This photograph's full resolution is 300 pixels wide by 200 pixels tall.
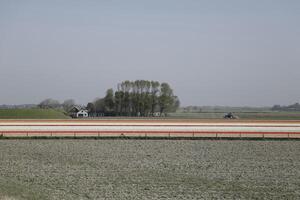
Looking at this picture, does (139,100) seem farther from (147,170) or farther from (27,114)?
(147,170)

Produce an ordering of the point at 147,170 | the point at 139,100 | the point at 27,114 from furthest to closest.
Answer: the point at 139,100
the point at 27,114
the point at 147,170

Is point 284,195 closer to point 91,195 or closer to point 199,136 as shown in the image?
point 91,195

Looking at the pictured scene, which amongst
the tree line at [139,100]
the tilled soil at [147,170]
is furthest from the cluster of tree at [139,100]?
the tilled soil at [147,170]

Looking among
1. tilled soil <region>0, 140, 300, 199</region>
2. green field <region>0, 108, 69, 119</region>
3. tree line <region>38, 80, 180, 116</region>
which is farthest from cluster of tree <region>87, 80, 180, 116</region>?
tilled soil <region>0, 140, 300, 199</region>

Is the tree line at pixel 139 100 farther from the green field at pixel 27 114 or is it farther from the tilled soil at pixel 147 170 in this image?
the tilled soil at pixel 147 170

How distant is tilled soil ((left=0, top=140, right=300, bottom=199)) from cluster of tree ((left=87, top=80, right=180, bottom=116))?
75071 millimetres

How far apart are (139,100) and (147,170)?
285 feet

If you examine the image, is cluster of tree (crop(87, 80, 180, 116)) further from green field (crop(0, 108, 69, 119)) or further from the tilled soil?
the tilled soil

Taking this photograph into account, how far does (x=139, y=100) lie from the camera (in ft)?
346

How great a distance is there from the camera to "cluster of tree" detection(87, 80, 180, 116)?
105062 millimetres

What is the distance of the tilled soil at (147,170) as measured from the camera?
1420 cm

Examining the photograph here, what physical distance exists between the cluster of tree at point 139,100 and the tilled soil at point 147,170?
75.1m

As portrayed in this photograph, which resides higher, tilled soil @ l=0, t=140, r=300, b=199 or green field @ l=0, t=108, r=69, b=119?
green field @ l=0, t=108, r=69, b=119

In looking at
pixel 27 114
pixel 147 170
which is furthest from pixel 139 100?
pixel 147 170
